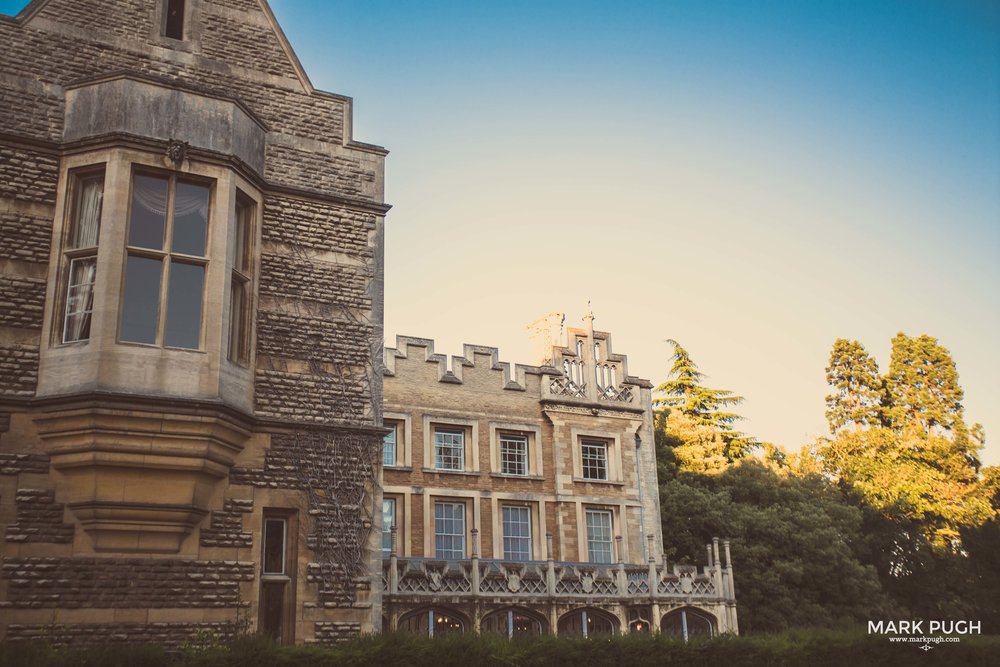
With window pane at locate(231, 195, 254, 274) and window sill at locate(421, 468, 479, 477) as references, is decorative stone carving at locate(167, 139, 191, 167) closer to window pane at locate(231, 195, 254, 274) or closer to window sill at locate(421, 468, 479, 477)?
window pane at locate(231, 195, 254, 274)

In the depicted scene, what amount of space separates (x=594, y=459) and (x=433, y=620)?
9590 mm

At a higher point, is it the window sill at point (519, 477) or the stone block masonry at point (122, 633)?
the window sill at point (519, 477)

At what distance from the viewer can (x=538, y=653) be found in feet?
36.3

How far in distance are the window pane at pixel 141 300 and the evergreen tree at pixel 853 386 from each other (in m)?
41.2

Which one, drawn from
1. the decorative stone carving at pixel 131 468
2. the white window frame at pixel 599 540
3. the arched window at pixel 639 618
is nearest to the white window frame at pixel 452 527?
the white window frame at pixel 599 540

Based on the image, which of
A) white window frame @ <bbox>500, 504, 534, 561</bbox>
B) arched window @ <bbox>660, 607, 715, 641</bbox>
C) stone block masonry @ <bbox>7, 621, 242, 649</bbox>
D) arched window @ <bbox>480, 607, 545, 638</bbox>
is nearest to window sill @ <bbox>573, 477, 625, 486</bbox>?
white window frame @ <bbox>500, 504, 534, 561</bbox>

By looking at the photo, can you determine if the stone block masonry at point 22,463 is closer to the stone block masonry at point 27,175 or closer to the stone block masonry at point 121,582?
the stone block masonry at point 121,582

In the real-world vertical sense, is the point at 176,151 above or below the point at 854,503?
above

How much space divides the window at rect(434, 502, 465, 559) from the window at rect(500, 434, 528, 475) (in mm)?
1957

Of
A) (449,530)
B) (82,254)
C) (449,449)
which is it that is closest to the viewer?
(82,254)

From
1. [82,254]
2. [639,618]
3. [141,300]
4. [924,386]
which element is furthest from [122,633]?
[924,386]

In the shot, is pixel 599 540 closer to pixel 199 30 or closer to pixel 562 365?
pixel 562 365

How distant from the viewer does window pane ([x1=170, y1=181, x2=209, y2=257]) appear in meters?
11.8

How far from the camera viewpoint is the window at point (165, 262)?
1133 cm
